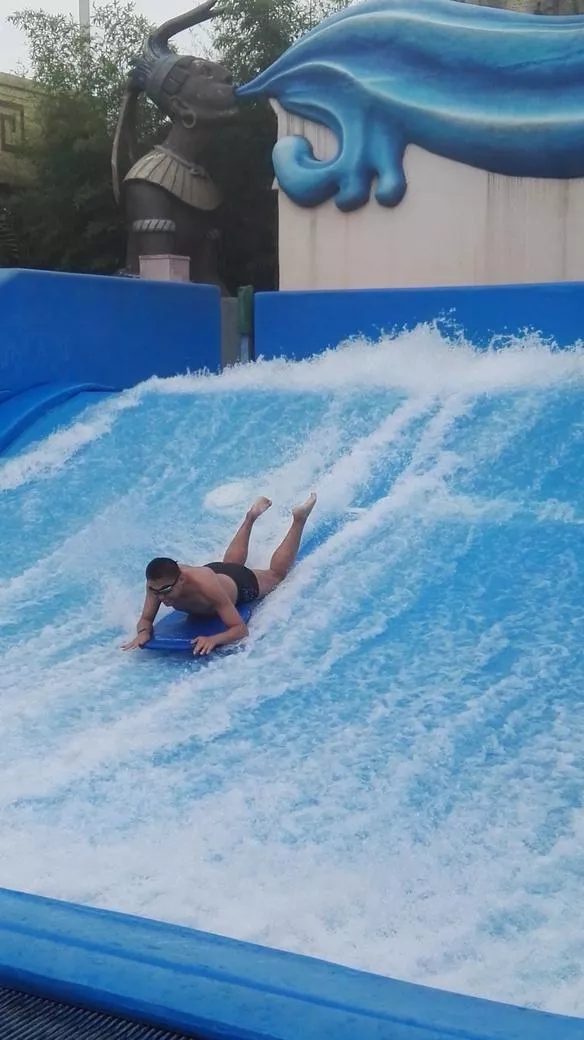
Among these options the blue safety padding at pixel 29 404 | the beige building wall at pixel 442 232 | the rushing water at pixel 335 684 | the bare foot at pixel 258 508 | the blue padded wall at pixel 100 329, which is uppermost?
the beige building wall at pixel 442 232

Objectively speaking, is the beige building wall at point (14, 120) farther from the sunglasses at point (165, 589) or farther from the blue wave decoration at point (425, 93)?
the sunglasses at point (165, 589)

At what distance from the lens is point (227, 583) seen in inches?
166

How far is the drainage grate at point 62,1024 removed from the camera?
150 centimetres

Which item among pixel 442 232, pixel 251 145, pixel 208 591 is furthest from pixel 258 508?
pixel 251 145

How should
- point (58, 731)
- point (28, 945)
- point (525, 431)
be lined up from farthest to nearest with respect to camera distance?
point (525, 431), point (58, 731), point (28, 945)

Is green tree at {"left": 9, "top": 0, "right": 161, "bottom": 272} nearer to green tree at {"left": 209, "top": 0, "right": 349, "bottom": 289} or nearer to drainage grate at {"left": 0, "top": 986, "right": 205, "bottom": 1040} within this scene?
green tree at {"left": 209, "top": 0, "right": 349, "bottom": 289}

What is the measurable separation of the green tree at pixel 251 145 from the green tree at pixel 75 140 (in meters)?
1.04

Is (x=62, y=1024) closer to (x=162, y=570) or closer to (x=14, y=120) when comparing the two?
(x=162, y=570)

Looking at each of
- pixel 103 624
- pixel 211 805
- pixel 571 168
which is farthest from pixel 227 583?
pixel 571 168

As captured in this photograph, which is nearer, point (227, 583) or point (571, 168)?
point (227, 583)

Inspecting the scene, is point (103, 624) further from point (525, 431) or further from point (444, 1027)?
point (444, 1027)

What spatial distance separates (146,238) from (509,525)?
20.0ft

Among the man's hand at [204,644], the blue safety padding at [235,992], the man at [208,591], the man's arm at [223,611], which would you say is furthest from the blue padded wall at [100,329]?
the blue safety padding at [235,992]

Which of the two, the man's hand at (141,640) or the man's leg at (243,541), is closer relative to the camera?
the man's hand at (141,640)
